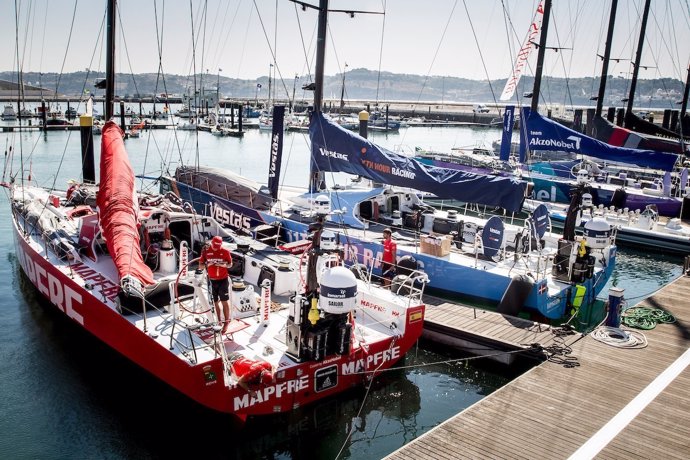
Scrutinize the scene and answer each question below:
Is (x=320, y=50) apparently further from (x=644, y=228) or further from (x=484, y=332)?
(x=644, y=228)

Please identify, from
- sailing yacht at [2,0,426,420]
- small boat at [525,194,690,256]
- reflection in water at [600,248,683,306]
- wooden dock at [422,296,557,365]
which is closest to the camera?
sailing yacht at [2,0,426,420]

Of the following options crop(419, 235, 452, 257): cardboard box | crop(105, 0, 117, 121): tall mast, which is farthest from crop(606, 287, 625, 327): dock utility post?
crop(105, 0, 117, 121): tall mast

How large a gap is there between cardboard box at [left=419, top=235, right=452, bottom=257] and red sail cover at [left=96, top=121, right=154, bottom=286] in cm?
688

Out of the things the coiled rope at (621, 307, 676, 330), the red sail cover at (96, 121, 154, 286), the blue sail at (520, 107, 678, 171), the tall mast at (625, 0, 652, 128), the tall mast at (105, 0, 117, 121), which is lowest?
the coiled rope at (621, 307, 676, 330)

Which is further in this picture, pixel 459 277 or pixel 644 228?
pixel 644 228

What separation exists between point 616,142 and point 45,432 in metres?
23.8

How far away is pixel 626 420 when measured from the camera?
8289 millimetres

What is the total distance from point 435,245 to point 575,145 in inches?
299

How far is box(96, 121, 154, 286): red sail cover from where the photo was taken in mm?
10031

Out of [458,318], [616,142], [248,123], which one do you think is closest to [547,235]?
[458,318]

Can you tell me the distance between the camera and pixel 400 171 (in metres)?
14.0

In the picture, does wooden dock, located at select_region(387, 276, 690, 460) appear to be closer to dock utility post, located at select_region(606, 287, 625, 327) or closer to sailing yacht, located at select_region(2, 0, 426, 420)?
dock utility post, located at select_region(606, 287, 625, 327)

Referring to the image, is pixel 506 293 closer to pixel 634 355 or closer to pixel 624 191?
pixel 634 355

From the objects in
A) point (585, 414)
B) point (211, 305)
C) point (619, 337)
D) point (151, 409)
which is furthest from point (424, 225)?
point (151, 409)
